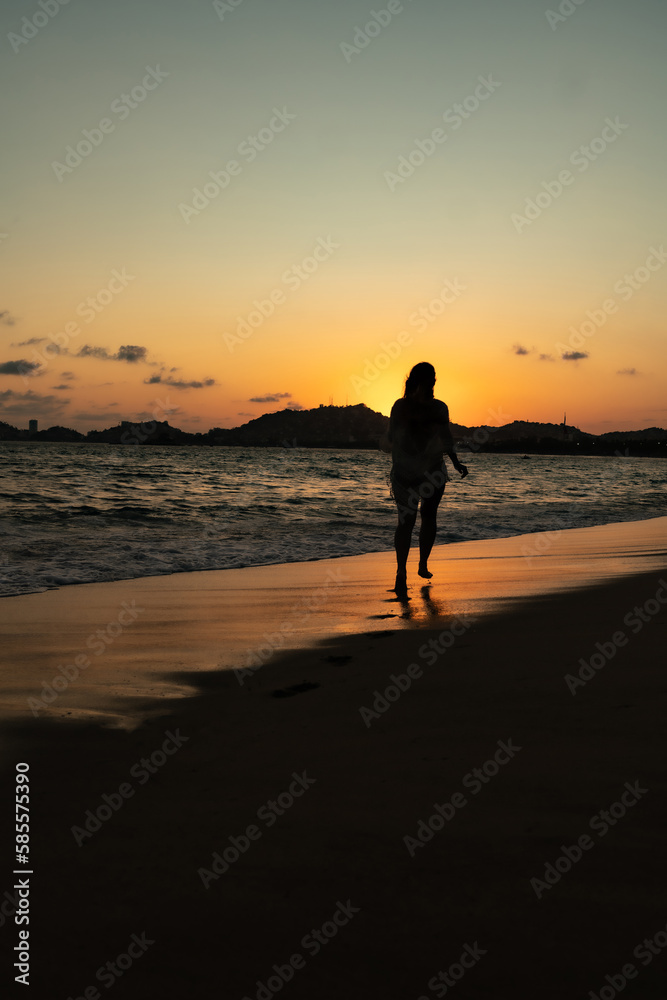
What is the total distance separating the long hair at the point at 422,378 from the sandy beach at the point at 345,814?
301 centimetres

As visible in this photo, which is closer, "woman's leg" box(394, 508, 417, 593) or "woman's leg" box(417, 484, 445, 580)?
"woman's leg" box(394, 508, 417, 593)

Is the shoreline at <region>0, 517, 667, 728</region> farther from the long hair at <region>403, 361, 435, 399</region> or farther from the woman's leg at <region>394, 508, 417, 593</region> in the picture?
the long hair at <region>403, 361, 435, 399</region>

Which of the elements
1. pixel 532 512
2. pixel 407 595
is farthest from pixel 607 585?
pixel 532 512

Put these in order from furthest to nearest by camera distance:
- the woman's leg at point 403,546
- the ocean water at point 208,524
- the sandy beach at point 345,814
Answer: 1. the ocean water at point 208,524
2. the woman's leg at point 403,546
3. the sandy beach at point 345,814

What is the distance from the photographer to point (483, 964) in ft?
5.39

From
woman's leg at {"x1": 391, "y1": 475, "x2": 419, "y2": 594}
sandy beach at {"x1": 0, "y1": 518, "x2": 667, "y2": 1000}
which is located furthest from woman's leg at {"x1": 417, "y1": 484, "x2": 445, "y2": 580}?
sandy beach at {"x1": 0, "y1": 518, "x2": 667, "y2": 1000}

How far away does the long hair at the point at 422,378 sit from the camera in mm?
7051

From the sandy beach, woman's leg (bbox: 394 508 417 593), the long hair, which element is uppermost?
the long hair

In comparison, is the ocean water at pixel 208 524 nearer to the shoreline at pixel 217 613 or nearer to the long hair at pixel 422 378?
the shoreline at pixel 217 613

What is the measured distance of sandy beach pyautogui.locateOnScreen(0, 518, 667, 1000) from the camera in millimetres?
1670

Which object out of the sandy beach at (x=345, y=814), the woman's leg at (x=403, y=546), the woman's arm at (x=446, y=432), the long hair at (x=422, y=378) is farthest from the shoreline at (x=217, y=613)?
the long hair at (x=422, y=378)

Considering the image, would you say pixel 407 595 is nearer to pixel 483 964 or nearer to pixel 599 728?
pixel 599 728

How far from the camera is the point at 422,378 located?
7.05 meters

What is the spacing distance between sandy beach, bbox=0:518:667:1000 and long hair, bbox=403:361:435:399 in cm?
301
